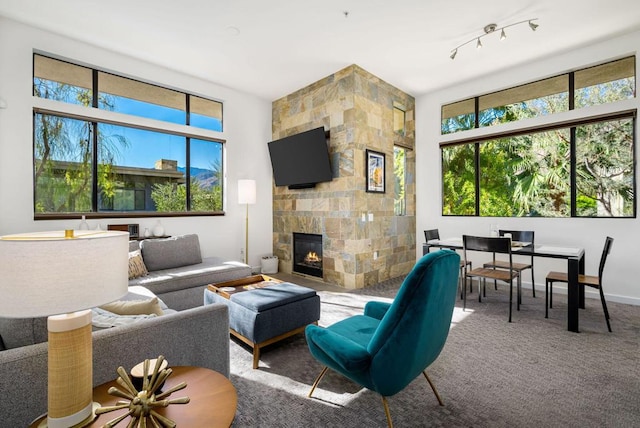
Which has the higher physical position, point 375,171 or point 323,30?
point 323,30

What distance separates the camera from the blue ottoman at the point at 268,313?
88.2 inches

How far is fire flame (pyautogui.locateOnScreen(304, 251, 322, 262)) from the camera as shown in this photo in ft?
16.2

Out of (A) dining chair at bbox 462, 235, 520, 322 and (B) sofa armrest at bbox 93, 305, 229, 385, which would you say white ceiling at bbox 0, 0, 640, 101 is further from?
(B) sofa armrest at bbox 93, 305, 229, 385

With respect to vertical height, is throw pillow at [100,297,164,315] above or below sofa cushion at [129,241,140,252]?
below

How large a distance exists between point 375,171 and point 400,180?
3.17 feet

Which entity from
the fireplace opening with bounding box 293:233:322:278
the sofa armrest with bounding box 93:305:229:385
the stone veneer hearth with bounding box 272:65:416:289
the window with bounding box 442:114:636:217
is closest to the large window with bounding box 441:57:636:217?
the window with bounding box 442:114:636:217

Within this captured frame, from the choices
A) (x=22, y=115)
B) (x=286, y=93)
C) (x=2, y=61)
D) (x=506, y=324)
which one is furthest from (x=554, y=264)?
(x=2, y=61)

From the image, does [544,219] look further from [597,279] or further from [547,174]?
[597,279]

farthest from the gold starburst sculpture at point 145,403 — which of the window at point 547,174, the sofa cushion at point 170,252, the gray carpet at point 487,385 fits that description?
the window at point 547,174

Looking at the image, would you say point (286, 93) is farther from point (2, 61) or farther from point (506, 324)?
point (506, 324)

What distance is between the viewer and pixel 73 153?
368cm

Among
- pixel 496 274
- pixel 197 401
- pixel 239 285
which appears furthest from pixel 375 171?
pixel 197 401

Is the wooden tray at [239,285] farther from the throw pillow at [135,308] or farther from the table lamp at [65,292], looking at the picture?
the table lamp at [65,292]

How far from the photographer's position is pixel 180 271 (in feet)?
11.4
